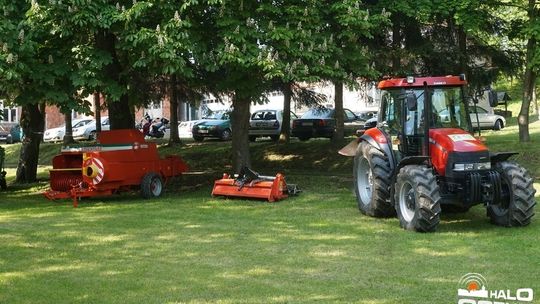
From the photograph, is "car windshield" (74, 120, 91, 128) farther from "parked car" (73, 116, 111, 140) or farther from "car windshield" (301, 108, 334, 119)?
"car windshield" (301, 108, 334, 119)

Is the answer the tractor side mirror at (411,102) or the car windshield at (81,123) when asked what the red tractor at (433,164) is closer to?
the tractor side mirror at (411,102)

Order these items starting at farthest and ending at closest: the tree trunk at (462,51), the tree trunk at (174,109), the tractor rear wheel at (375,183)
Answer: the tree trunk at (174,109) → the tree trunk at (462,51) → the tractor rear wheel at (375,183)

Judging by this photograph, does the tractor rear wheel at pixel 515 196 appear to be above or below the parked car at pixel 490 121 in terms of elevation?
below

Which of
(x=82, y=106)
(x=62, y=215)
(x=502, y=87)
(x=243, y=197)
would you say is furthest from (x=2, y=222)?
(x=502, y=87)

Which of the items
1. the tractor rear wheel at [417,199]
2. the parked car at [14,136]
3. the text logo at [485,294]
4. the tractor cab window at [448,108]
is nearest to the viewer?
the text logo at [485,294]

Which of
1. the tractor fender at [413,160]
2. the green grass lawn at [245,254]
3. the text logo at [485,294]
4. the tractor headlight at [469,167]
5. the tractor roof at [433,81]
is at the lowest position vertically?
the text logo at [485,294]

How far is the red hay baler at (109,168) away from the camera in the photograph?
15719 mm

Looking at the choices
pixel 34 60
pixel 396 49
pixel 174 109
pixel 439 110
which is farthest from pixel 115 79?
pixel 174 109

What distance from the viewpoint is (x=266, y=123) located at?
1280 inches

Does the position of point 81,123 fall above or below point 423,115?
above

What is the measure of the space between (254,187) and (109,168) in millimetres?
3248

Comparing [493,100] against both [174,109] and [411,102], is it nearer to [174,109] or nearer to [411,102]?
[411,102]

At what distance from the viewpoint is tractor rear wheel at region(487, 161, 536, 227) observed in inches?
412

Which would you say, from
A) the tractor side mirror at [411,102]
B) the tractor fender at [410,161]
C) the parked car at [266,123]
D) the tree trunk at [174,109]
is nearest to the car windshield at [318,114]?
the parked car at [266,123]
